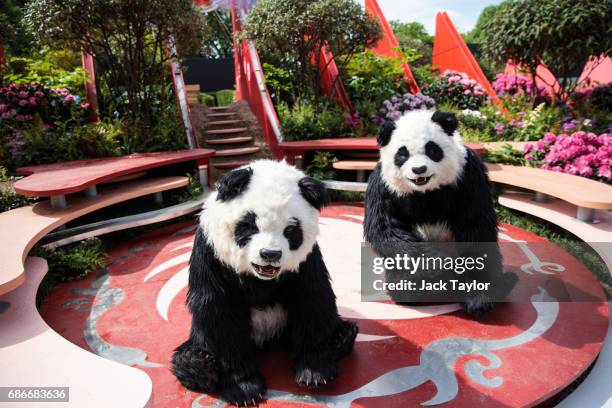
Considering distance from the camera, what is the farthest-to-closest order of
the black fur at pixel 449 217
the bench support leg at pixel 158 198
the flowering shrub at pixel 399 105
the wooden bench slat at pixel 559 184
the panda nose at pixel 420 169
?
1. the flowering shrub at pixel 399 105
2. the bench support leg at pixel 158 198
3. the wooden bench slat at pixel 559 184
4. the black fur at pixel 449 217
5. the panda nose at pixel 420 169

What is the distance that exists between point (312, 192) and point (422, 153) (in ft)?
3.23

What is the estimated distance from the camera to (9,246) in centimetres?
290

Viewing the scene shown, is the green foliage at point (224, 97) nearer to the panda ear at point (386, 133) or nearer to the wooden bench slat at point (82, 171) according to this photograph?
the wooden bench slat at point (82, 171)

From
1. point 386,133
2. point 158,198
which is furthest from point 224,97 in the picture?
point 386,133

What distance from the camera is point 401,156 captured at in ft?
8.34

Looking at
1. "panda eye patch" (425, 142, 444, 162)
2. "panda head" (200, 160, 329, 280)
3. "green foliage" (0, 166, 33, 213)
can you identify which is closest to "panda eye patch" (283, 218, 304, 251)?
"panda head" (200, 160, 329, 280)

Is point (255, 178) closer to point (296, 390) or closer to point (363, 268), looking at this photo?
point (296, 390)

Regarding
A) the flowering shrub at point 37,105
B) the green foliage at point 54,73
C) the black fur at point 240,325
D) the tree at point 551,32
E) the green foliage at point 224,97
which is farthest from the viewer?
the green foliage at point 224,97

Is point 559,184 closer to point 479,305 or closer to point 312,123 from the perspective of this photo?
point 479,305

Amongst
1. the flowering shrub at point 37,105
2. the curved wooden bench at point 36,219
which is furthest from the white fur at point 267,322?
the flowering shrub at point 37,105

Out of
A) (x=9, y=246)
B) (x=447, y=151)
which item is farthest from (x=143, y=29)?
(x=447, y=151)

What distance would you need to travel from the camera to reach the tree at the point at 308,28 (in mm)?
6453

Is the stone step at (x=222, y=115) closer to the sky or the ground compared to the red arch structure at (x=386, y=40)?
closer to the ground

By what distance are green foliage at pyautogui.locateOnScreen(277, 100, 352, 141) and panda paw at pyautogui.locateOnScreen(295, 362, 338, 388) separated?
5.02 metres
